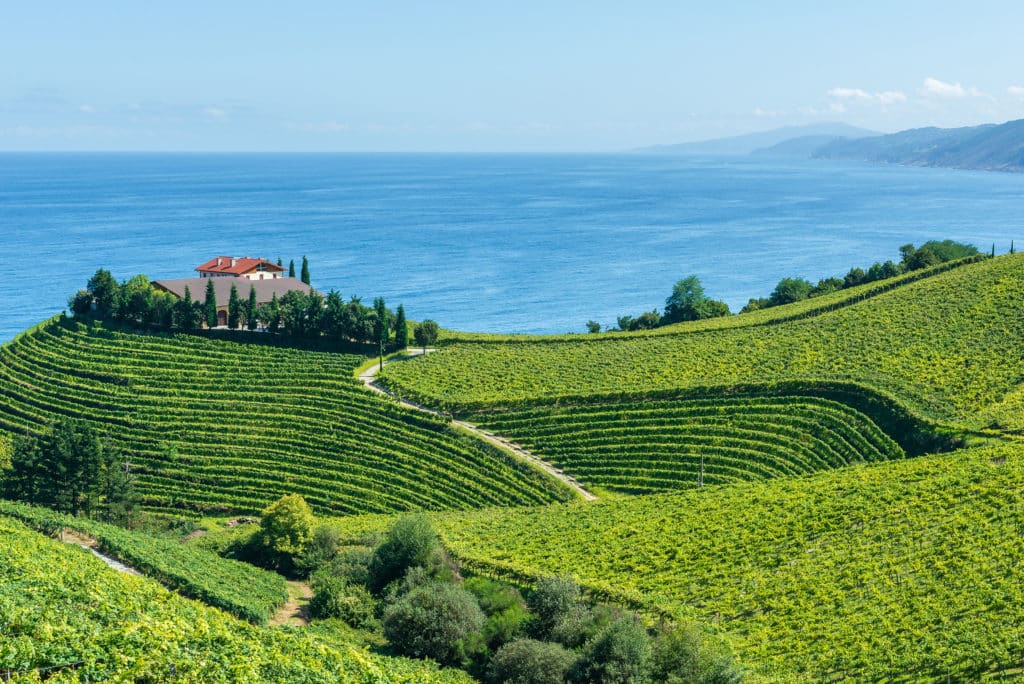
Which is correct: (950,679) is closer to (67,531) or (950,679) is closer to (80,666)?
(80,666)

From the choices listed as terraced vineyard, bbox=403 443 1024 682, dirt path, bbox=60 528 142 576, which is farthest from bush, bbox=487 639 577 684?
dirt path, bbox=60 528 142 576

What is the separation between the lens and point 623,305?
13562 centimetres

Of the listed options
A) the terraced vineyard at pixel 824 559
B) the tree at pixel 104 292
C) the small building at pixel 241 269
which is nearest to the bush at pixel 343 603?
the terraced vineyard at pixel 824 559

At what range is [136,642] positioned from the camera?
2202 centimetres

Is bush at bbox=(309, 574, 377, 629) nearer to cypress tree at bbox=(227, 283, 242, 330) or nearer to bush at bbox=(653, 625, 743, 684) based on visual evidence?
bush at bbox=(653, 625, 743, 684)

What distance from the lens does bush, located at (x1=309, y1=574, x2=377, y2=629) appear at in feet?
124

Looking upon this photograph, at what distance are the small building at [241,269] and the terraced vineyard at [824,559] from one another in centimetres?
5174

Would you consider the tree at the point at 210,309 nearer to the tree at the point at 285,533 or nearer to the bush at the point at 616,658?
the tree at the point at 285,533

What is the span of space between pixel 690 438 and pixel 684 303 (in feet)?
121

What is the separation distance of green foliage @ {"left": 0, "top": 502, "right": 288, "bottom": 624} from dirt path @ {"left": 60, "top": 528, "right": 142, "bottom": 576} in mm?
238

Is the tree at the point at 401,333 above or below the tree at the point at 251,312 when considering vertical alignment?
below

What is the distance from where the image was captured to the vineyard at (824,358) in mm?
60750

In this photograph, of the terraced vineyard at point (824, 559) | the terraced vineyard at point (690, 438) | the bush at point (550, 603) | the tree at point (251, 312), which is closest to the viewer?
the terraced vineyard at point (824, 559)

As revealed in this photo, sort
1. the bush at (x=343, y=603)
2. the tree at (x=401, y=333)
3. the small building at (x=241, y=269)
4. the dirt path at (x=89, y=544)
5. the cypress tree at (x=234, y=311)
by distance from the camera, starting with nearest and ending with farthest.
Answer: the bush at (x=343, y=603)
the dirt path at (x=89, y=544)
the tree at (x=401, y=333)
the cypress tree at (x=234, y=311)
the small building at (x=241, y=269)
